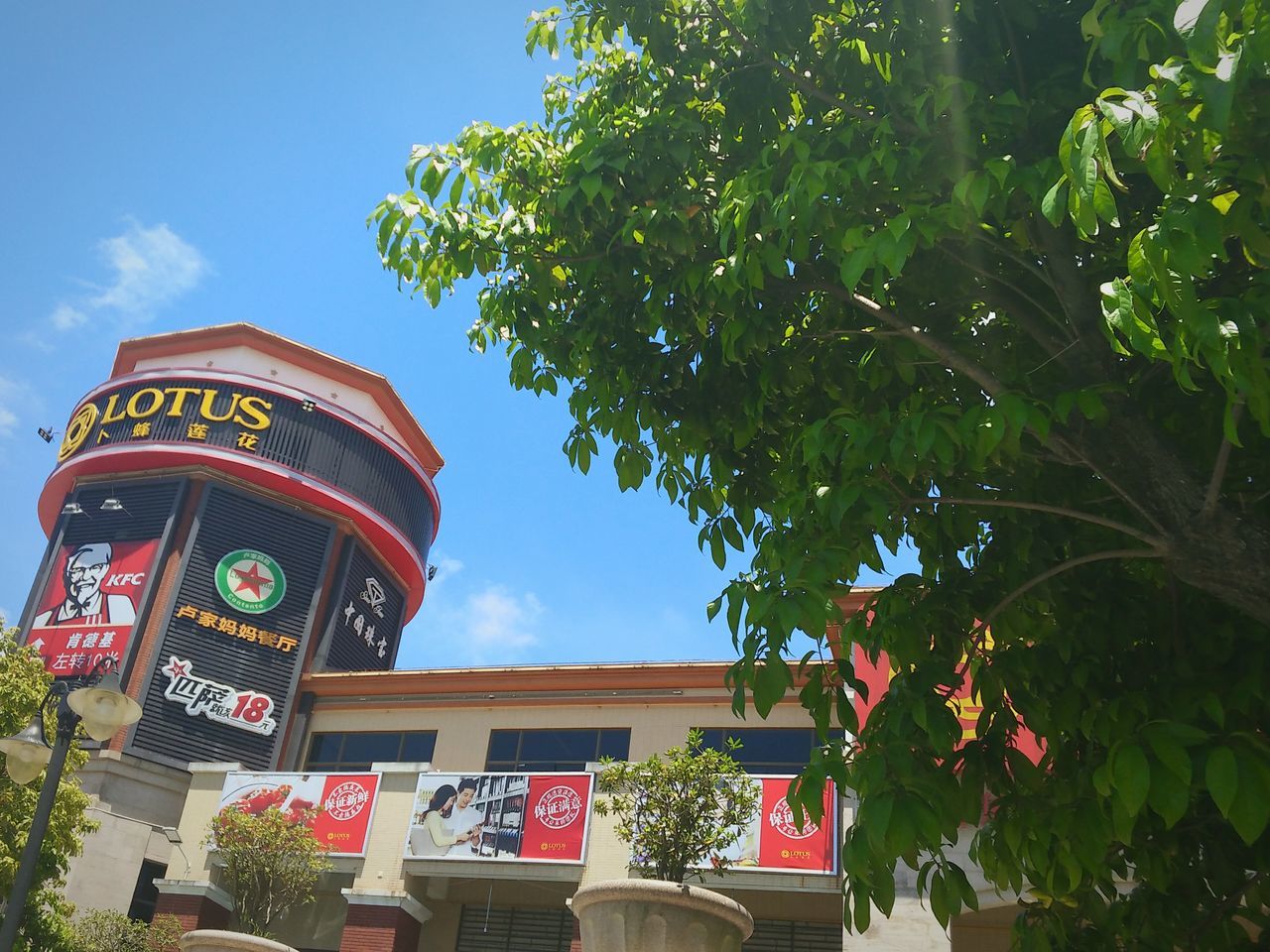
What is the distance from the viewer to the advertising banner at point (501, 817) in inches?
821

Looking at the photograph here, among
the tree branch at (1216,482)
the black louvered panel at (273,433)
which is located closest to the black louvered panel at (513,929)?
the black louvered panel at (273,433)

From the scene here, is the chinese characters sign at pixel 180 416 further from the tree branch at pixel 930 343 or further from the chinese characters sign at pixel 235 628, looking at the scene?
the tree branch at pixel 930 343

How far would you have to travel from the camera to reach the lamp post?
848cm

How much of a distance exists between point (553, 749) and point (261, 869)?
8.04m

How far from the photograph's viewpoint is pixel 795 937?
2069 cm

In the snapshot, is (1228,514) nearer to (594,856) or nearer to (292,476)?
(594,856)

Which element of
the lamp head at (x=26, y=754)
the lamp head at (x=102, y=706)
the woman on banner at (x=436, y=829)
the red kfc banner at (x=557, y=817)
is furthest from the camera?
the woman on banner at (x=436, y=829)

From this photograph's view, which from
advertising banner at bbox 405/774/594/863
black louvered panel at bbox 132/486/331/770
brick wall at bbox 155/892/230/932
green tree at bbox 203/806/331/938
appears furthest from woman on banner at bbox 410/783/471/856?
black louvered panel at bbox 132/486/331/770

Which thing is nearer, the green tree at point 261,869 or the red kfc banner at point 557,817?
the green tree at point 261,869

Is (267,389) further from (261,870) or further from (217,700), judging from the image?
(261,870)

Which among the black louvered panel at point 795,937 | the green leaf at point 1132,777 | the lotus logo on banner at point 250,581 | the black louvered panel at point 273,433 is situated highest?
the black louvered panel at point 273,433

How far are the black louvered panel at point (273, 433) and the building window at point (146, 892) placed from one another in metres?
9.91

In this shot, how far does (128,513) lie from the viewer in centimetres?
2917

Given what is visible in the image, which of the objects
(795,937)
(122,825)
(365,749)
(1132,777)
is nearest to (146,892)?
(122,825)
